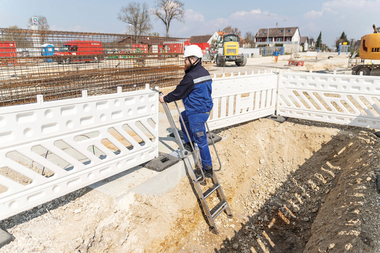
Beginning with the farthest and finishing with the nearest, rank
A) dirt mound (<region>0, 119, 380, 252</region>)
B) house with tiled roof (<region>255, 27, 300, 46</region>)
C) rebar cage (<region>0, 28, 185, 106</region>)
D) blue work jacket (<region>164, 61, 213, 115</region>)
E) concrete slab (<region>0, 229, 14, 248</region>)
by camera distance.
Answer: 1. house with tiled roof (<region>255, 27, 300, 46</region>)
2. rebar cage (<region>0, 28, 185, 106</region>)
3. blue work jacket (<region>164, 61, 213, 115</region>)
4. dirt mound (<region>0, 119, 380, 252</region>)
5. concrete slab (<region>0, 229, 14, 248</region>)

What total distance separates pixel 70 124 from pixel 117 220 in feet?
4.60

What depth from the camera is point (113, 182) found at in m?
3.92

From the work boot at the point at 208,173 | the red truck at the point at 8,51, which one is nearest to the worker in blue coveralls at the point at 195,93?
the work boot at the point at 208,173

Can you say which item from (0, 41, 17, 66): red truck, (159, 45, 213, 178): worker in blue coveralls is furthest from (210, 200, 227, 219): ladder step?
(0, 41, 17, 66): red truck

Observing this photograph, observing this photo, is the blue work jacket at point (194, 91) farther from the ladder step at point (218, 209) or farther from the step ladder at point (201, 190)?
the ladder step at point (218, 209)

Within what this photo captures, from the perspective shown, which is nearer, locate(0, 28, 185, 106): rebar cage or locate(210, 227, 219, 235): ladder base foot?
locate(210, 227, 219, 235): ladder base foot

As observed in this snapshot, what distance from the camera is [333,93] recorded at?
262 inches

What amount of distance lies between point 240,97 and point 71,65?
21.9 feet

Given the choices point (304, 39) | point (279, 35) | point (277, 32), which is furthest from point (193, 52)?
point (304, 39)

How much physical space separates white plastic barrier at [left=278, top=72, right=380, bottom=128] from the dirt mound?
288mm

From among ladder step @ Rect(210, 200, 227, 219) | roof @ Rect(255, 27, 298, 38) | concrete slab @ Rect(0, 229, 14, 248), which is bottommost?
ladder step @ Rect(210, 200, 227, 219)

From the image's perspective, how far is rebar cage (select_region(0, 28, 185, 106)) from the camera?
8336 millimetres

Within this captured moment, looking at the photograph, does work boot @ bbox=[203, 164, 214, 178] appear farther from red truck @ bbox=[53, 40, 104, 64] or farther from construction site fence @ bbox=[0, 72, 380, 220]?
red truck @ bbox=[53, 40, 104, 64]

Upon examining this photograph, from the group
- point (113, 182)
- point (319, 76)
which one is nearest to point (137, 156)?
point (113, 182)
